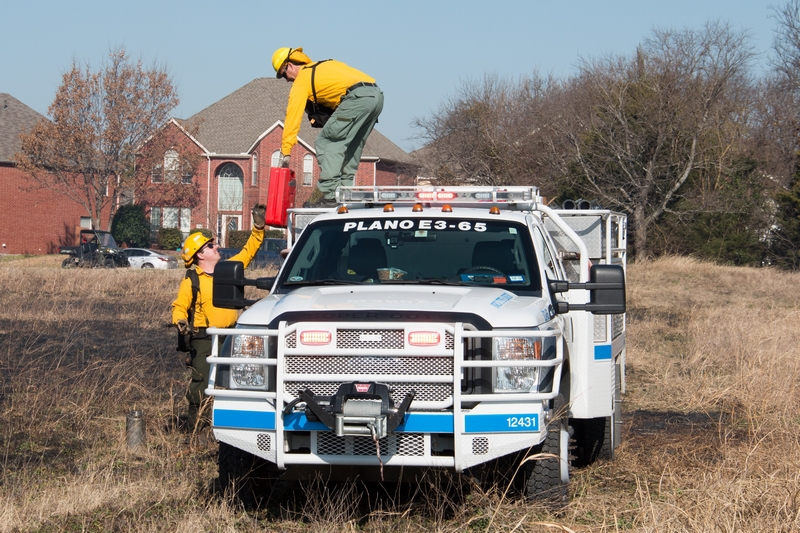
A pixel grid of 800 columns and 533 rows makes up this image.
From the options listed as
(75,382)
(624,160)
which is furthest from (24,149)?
(75,382)

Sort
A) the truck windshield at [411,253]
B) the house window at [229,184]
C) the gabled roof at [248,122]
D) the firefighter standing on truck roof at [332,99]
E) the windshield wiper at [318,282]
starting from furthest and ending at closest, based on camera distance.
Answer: the house window at [229,184] < the gabled roof at [248,122] < the firefighter standing on truck roof at [332,99] < the truck windshield at [411,253] < the windshield wiper at [318,282]

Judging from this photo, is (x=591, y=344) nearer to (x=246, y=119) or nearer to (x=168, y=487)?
(x=168, y=487)

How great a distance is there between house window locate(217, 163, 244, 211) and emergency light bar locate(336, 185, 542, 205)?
2001 inches

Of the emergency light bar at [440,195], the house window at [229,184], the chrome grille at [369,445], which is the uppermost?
the house window at [229,184]

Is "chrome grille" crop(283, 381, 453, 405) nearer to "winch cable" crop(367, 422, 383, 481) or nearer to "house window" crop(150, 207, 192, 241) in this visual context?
"winch cable" crop(367, 422, 383, 481)

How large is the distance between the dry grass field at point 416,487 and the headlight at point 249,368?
0.76 meters

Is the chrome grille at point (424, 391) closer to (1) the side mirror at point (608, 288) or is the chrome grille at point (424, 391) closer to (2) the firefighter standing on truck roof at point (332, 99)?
(1) the side mirror at point (608, 288)

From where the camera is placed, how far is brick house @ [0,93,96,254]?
56.3m

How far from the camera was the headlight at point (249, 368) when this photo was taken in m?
5.45

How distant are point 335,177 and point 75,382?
3.71 metres

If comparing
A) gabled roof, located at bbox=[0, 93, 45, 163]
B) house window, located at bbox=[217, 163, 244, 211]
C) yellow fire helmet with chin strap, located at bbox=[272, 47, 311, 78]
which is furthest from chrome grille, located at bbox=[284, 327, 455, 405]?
gabled roof, located at bbox=[0, 93, 45, 163]

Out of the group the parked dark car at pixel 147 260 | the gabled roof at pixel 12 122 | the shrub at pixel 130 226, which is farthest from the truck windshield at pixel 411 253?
the gabled roof at pixel 12 122

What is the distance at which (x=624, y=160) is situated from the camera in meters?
37.6

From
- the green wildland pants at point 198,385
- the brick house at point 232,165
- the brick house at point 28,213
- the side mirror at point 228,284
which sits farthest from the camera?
the brick house at point 28,213
